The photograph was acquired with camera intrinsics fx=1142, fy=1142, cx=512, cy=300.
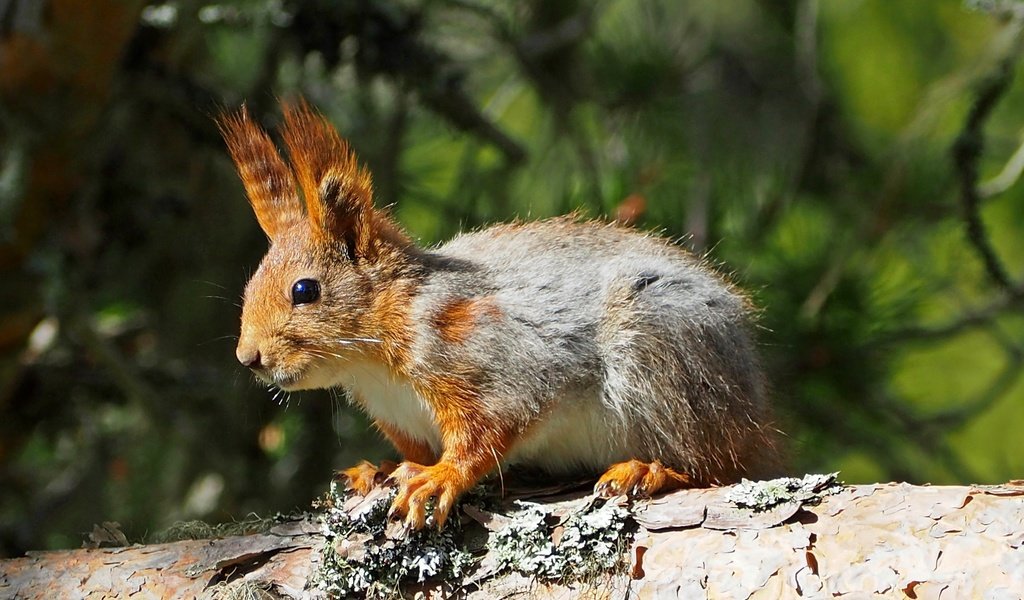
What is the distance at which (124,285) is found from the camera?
368cm

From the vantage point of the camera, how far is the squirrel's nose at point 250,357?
75.5 inches

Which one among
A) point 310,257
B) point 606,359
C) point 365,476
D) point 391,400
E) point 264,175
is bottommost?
point 365,476

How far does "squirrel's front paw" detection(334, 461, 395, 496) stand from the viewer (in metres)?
1.95

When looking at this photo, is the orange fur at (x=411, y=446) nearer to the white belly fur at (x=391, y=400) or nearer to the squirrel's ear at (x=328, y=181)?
the white belly fur at (x=391, y=400)

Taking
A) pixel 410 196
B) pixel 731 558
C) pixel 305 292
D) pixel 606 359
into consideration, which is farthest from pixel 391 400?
pixel 410 196

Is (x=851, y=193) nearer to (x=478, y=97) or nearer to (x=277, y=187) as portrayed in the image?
(x=478, y=97)

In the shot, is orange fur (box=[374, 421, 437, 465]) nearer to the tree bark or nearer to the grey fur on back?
the grey fur on back

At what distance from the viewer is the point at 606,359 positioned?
6.58 feet

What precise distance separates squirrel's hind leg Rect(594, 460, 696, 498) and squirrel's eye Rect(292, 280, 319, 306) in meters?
0.58

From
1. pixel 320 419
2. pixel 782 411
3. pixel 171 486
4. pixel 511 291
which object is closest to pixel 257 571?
pixel 511 291

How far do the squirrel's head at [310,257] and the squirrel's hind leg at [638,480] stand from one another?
18.7 inches

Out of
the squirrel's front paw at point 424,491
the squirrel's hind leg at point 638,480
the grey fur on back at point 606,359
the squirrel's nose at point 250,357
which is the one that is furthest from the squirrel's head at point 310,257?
the squirrel's hind leg at point 638,480

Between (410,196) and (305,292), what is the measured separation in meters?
1.72

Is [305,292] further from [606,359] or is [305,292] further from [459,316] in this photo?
[606,359]
